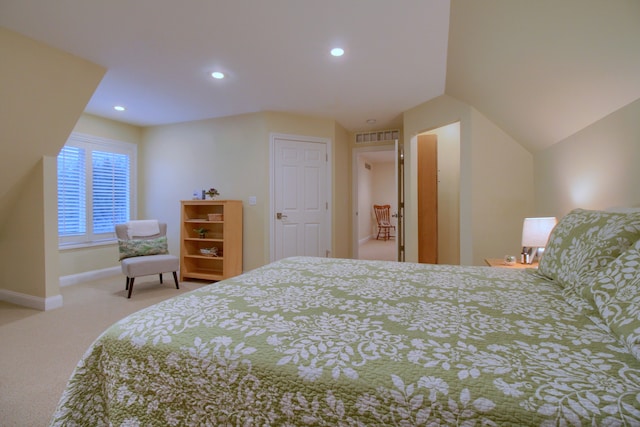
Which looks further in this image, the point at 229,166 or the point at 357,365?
the point at 229,166

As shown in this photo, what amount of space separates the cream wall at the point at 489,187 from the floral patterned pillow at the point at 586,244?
163cm

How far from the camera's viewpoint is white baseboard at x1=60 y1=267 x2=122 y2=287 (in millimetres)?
3920

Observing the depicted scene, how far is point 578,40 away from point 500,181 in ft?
5.50

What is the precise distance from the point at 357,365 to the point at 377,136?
15.7 feet

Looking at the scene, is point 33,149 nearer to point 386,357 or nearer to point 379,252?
point 386,357

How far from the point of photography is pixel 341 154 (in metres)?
4.89

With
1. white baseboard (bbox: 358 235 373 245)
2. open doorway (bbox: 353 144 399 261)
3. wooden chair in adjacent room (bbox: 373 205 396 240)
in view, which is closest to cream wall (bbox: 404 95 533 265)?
open doorway (bbox: 353 144 399 261)

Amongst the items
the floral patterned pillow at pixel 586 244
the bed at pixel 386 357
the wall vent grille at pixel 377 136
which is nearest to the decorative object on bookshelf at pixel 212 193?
the wall vent grille at pixel 377 136

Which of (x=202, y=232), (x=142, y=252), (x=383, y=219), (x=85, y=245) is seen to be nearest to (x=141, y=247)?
(x=142, y=252)

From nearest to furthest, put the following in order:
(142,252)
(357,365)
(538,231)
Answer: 1. (357,365)
2. (538,231)
3. (142,252)

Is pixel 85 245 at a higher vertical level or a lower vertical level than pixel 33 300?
higher

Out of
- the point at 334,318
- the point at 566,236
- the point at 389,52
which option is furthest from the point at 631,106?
the point at 334,318

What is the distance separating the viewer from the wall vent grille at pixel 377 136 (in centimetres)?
492

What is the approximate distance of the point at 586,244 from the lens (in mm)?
1211
